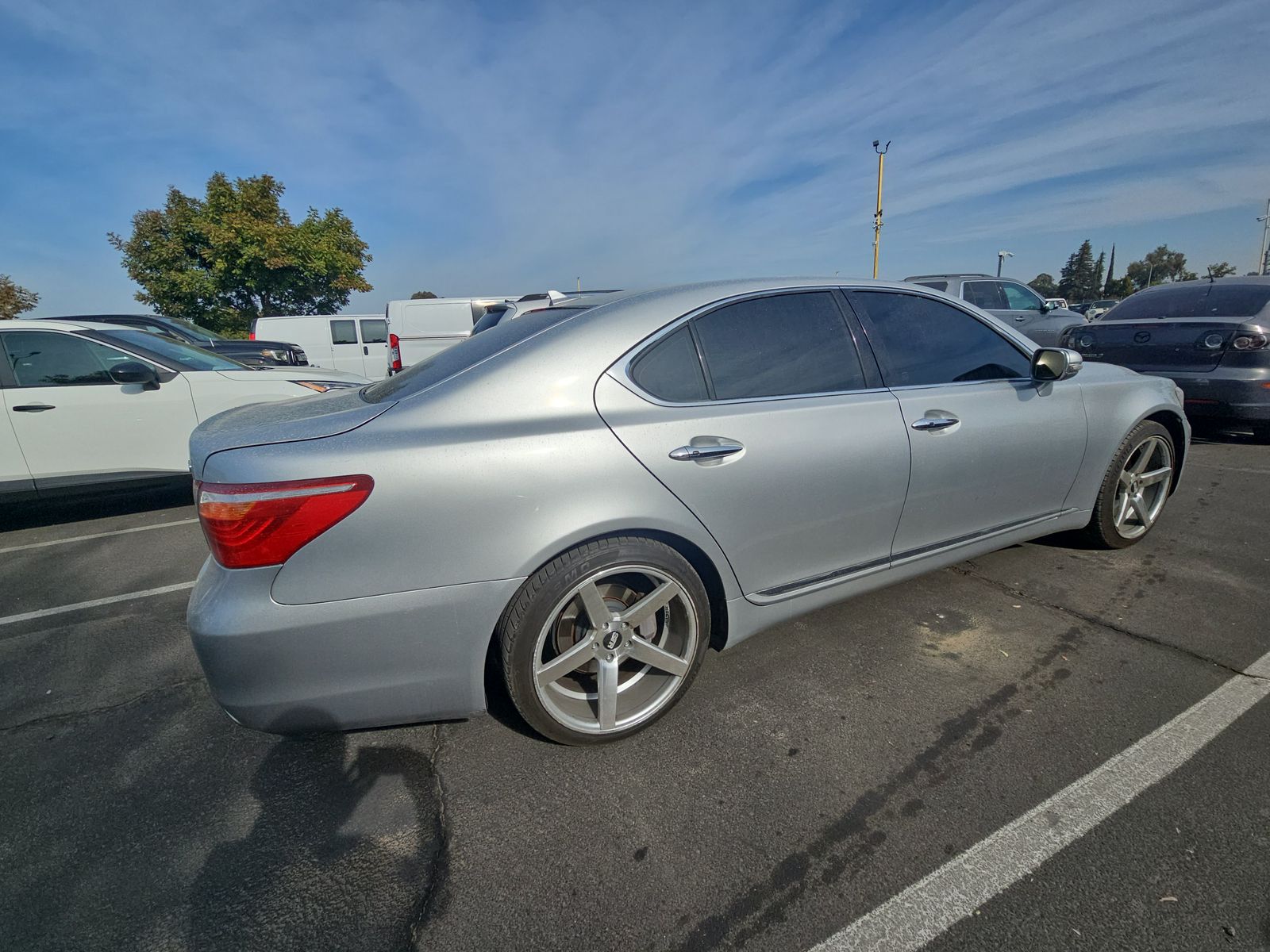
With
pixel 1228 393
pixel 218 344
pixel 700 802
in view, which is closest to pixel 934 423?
pixel 700 802

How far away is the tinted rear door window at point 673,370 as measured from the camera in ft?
6.89

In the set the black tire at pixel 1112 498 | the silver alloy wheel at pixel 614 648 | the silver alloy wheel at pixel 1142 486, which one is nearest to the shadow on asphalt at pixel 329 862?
the silver alloy wheel at pixel 614 648

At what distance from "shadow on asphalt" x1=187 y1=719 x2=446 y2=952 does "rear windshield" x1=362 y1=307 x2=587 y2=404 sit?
1.24m

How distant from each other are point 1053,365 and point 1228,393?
14.0 ft

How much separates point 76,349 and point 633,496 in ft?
16.8

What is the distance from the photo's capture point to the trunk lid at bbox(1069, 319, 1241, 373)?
5.64 metres

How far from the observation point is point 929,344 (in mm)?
2801

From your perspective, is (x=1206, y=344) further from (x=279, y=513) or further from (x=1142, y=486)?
(x=279, y=513)

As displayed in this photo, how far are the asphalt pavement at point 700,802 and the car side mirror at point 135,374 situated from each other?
2.51m

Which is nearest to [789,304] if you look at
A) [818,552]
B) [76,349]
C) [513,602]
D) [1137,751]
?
[818,552]

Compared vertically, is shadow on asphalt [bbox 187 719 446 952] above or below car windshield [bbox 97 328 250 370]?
below

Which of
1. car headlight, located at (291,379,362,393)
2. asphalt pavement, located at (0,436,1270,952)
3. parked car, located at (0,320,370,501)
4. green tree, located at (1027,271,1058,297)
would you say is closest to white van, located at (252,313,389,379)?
car headlight, located at (291,379,362,393)

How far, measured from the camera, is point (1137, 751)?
199 cm

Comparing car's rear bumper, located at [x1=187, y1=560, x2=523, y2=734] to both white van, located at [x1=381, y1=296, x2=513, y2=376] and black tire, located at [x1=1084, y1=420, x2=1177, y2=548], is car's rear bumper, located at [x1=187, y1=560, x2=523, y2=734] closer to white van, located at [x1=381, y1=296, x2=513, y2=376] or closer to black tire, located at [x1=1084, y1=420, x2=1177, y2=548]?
black tire, located at [x1=1084, y1=420, x2=1177, y2=548]
